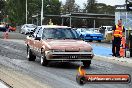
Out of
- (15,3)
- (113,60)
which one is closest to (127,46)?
(113,60)

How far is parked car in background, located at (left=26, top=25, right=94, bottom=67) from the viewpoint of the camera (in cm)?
1489

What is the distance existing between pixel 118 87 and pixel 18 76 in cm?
341

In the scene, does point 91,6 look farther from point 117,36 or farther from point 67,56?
point 67,56

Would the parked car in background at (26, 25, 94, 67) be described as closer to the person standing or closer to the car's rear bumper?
the car's rear bumper

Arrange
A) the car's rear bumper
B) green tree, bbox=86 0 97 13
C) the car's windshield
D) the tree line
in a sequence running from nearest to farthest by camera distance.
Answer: the car's rear bumper < the car's windshield < the tree line < green tree, bbox=86 0 97 13

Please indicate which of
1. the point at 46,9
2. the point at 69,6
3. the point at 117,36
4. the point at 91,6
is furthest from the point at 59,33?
the point at 69,6

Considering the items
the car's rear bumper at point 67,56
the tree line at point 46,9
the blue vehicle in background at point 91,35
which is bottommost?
the blue vehicle in background at point 91,35

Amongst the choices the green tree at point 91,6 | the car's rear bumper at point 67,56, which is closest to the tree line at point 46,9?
the green tree at point 91,6

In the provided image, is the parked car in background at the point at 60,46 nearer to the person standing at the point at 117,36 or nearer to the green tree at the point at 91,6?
the person standing at the point at 117,36

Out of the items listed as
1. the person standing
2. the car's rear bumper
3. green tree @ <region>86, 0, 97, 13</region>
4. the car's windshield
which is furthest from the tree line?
the car's rear bumper

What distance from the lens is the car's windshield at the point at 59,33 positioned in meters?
16.1

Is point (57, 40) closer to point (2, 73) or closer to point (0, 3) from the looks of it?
point (2, 73)

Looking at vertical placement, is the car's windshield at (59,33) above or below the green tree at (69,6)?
below

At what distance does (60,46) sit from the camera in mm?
14898
